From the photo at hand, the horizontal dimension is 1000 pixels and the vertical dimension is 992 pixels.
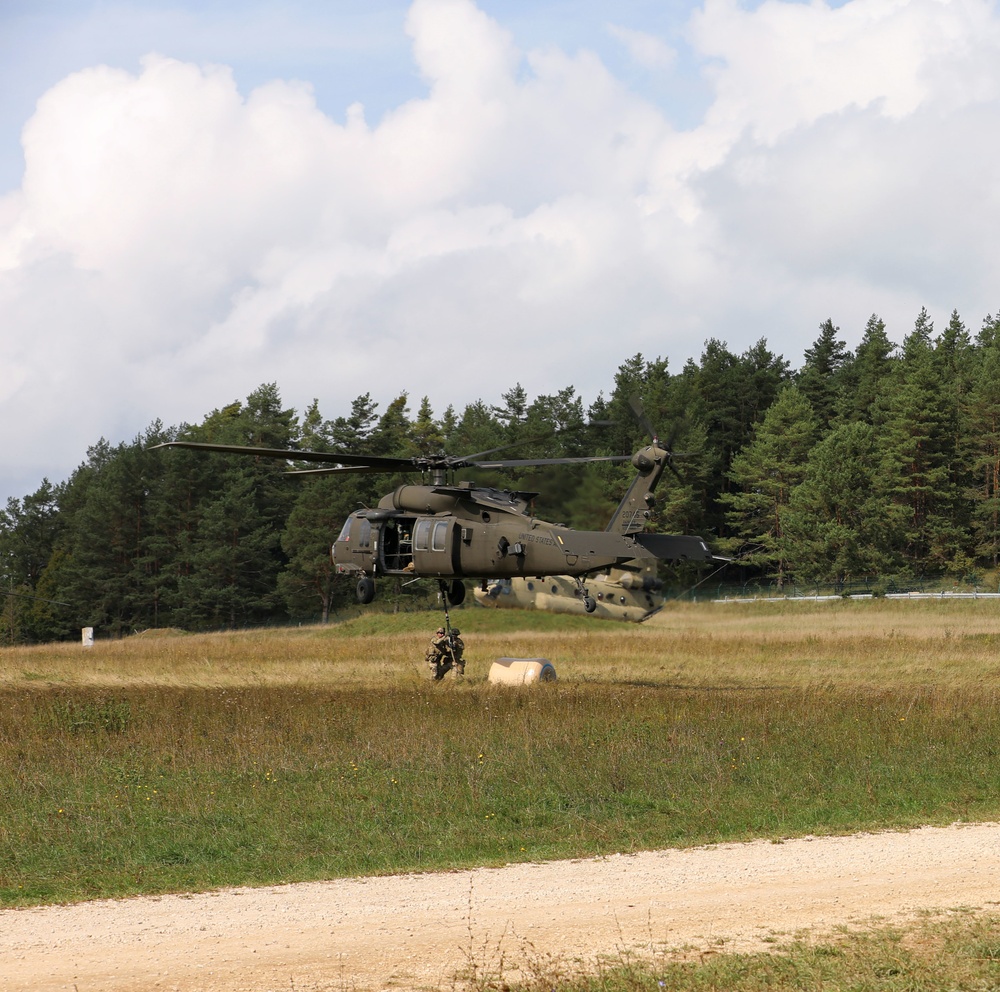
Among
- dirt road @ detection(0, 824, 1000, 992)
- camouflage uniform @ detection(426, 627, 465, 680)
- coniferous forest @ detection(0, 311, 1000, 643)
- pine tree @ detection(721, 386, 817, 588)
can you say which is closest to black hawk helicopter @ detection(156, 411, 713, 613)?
camouflage uniform @ detection(426, 627, 465, 680)

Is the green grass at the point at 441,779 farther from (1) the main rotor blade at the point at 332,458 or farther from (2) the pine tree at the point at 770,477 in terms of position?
(2) the pine tree at the point at 770,477

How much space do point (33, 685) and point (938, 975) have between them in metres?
25.1

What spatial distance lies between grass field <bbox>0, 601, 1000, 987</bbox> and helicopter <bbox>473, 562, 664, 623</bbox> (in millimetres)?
11874

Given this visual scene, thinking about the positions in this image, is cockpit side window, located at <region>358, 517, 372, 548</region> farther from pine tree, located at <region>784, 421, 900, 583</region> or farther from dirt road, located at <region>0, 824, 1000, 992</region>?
pine tree, located at <region>784, 421, 900, 583</region>

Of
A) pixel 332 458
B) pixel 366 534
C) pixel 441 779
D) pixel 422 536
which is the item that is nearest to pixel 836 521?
pixel 366 534

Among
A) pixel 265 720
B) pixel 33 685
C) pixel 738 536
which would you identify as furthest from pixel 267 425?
pixel 265 720

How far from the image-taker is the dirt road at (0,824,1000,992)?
8258 mm

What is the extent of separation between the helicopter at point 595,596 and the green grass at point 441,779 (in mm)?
15134

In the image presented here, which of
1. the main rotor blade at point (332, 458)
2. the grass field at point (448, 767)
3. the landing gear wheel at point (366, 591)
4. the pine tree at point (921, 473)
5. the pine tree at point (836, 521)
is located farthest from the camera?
the pine tree at point (921, 473)

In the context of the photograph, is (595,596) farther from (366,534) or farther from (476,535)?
(476,535)

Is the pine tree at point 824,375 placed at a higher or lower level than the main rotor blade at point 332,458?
higher

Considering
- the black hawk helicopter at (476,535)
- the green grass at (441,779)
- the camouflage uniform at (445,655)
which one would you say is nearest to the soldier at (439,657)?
the camouflage uniform at (445,655)

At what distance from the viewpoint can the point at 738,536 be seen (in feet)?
272

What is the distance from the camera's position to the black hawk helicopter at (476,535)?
2600 centimetres
